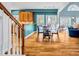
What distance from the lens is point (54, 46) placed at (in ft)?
6.68

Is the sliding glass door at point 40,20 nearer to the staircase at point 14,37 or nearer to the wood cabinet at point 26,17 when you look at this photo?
the wood cabinet at point 26,17

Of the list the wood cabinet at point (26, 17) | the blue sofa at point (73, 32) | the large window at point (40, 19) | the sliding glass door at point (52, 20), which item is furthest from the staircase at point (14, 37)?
the blue sofa at point (73, 32)

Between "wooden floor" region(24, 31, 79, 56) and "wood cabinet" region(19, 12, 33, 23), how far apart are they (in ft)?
0.70

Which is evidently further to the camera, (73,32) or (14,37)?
(14,37)

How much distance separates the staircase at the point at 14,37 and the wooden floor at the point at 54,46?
0.34 ft

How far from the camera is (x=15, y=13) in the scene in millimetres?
2043

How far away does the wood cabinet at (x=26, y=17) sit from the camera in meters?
2.04

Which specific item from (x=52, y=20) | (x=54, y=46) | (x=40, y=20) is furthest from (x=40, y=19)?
(x=54, y=46)

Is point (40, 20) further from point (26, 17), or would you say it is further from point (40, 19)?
point (26, 17)

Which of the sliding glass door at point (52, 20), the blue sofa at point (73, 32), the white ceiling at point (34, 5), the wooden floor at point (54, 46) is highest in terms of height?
the white ceiling at point (34, 5)

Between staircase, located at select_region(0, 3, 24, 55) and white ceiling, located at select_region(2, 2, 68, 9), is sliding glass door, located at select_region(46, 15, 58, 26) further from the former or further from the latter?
staircase, located at select_region(0, 3, 24, 55)

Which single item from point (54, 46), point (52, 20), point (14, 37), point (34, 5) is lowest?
point (54, 46)

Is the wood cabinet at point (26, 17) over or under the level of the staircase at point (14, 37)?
over

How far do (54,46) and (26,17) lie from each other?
0.53 metres
